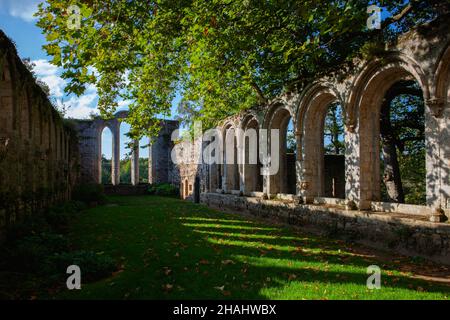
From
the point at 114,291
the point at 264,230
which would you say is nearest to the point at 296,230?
the point at 264,230

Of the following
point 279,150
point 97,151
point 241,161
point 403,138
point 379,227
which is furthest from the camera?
point 97,151

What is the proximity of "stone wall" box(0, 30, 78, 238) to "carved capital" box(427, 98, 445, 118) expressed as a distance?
26.0 ft

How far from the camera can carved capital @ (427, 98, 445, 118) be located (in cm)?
627

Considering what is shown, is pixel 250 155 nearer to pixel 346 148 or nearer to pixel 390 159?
pixel 390 159

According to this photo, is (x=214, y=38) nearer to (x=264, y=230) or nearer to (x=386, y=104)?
(x=264, y=230)

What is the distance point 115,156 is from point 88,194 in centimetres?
959

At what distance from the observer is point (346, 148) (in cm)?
870

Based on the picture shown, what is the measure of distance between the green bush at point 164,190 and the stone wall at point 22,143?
13.2m

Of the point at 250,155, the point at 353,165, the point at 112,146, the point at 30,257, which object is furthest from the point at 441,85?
the point at 112,146

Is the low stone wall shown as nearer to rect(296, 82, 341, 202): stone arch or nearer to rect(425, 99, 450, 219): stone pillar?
rect(425, 99, 450, 219): stone pillar

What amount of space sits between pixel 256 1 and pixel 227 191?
372 inches

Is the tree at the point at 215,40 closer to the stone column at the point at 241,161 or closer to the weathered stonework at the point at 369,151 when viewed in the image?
the weathered stonework at the point at 369,151

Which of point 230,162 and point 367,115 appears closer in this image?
point 367,115

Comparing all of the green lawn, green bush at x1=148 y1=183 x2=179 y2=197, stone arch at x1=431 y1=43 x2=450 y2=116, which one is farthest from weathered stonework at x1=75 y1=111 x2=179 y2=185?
stone arch at x1=431 y1=43 x2=450 y2=116
